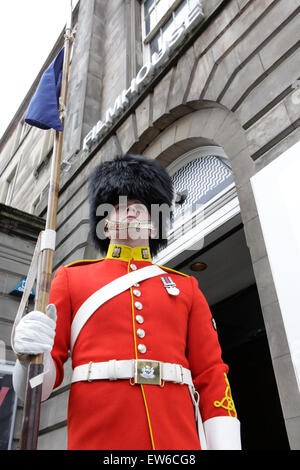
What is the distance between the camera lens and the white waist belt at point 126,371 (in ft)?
5.93

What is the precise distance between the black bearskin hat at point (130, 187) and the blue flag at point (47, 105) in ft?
1.70

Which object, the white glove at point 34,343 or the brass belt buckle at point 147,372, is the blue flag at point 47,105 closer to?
the white glove at point 34,343

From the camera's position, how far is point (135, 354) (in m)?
1.88

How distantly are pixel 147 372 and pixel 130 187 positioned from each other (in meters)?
1.43

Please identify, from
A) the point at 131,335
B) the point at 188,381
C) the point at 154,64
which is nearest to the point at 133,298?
A: the point at 131,335

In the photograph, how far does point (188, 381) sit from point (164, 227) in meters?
1.51

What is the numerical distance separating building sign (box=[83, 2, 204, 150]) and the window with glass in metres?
1.74

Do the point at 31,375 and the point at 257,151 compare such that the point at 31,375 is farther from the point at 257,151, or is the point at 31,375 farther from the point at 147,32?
the point at 147,32

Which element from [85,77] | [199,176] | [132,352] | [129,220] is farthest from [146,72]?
[132,352]

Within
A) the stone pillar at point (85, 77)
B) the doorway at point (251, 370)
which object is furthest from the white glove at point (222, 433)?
the stone pillar at point (85, 77)

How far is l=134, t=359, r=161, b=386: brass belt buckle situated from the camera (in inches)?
71.3

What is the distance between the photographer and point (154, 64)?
666 centimetres

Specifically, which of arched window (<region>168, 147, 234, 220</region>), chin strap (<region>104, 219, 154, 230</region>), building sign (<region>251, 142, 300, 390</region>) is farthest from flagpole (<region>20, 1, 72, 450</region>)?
arched window (<region>168, 147, 234, 220</region>)

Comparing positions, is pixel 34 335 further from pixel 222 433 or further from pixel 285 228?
pixel 285 228
